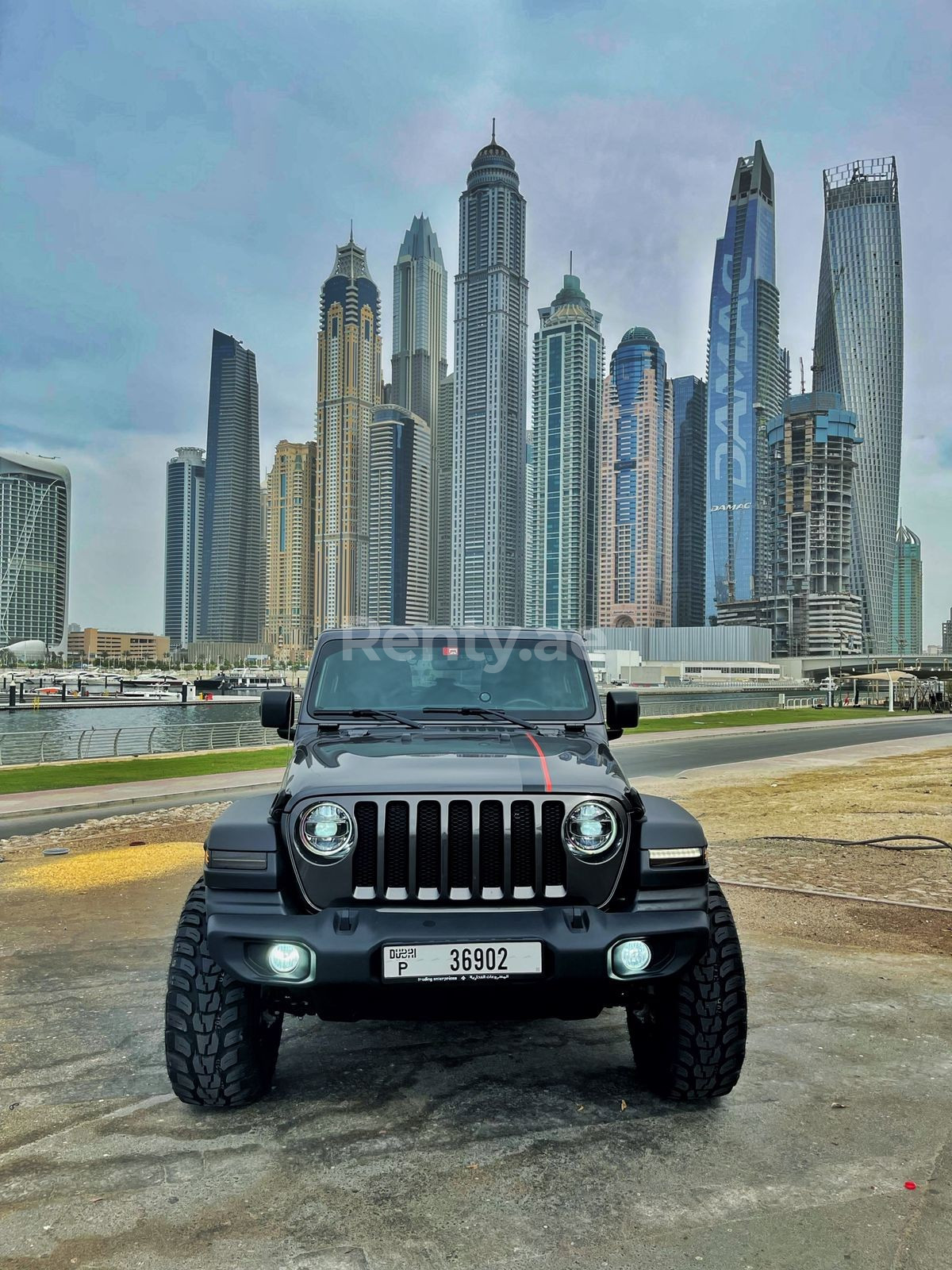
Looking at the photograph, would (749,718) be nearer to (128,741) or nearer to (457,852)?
(128,741)

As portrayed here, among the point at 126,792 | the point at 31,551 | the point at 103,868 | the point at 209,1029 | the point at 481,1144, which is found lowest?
the point at 126,792

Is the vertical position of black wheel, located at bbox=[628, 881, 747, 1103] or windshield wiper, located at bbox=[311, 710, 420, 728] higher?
windshield wiper, located at bbox=[311, 710, 420, 728]

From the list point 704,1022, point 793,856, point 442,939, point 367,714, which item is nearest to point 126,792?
point 793,856

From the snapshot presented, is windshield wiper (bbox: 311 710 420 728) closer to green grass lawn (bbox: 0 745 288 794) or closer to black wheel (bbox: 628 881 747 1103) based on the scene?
black wheel (bbox: 628 881 747 1103)

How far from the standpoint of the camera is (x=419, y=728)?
468cm

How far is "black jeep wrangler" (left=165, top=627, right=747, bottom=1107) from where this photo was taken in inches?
133

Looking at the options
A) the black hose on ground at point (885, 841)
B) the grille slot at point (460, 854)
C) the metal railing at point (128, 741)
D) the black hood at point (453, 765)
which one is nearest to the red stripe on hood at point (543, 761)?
the black hood at point (453, 765)

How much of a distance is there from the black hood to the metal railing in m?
17.2

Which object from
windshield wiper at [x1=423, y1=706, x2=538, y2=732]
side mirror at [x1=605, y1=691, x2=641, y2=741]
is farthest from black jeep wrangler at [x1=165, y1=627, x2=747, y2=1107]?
side mirror at [x1=605, y1=691, x2=641, y2=741]

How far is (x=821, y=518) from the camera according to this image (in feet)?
633

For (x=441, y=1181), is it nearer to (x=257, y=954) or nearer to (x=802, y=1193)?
(x=257, y=954)

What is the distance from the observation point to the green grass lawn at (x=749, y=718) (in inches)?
1522

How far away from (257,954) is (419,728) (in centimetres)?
152

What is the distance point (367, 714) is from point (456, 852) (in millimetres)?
1494
